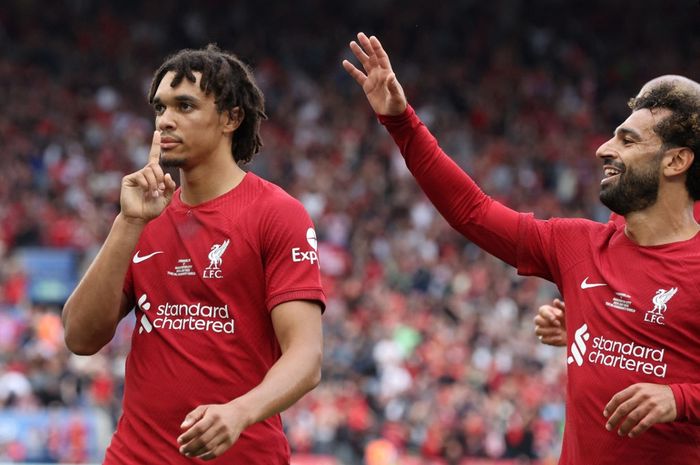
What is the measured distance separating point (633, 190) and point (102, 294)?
1.88 m

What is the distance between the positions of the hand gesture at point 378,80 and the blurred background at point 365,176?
948 centimetres

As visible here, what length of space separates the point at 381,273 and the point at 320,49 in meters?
6.69

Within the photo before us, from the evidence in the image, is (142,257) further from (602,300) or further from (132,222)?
(602,300)

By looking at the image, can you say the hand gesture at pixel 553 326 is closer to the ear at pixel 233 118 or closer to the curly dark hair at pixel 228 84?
the curly dark hair at pixel 228 84

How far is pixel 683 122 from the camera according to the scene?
4.54m

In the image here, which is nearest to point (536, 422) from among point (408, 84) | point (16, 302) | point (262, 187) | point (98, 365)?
point (98, 365)

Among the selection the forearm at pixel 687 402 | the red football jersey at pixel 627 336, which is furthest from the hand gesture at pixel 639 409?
the red football jersey at pixel 627 336

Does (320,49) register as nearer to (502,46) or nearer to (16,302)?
(502,46)

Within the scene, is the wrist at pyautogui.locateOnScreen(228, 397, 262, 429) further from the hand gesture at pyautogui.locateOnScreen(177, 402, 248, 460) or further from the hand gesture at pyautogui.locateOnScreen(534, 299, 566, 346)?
the hand gesture at pyautogui.locateOnScreen(534, 299, 566, 346)

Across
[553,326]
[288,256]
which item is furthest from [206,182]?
[553,326]

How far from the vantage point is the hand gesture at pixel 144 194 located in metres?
4.25

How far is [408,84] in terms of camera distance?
74.6 ft

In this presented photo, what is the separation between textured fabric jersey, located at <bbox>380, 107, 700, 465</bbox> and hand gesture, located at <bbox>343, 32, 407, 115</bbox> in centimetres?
6

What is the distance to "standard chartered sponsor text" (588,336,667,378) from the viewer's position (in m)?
4.27
